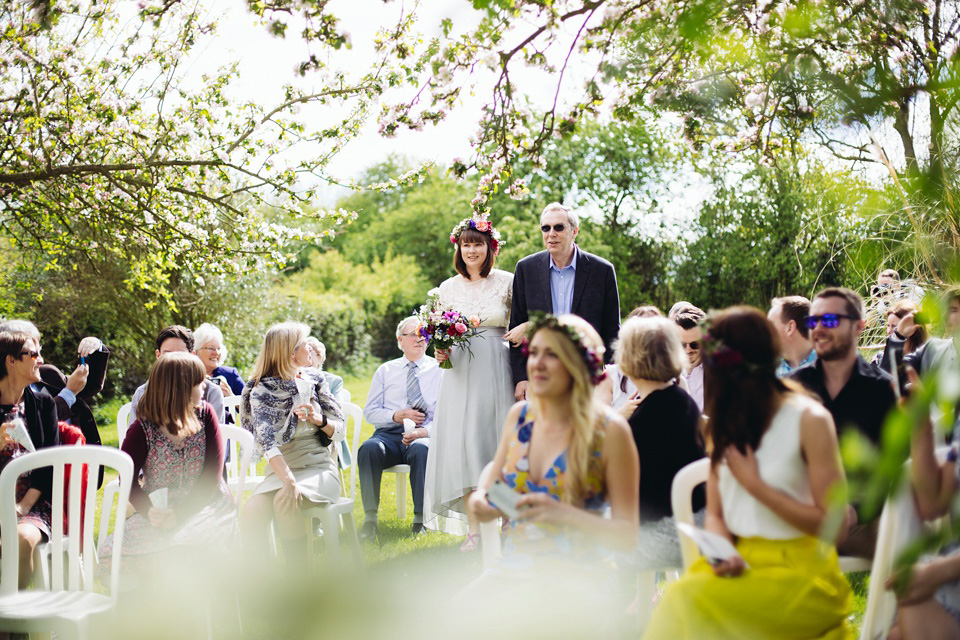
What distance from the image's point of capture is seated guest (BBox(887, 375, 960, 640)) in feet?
8.13

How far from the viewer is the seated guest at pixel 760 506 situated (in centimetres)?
249

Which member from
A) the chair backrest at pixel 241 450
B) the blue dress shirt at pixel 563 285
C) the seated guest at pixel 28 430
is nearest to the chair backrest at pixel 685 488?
the chair backrest at pixel 241 450

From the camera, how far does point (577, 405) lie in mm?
2934

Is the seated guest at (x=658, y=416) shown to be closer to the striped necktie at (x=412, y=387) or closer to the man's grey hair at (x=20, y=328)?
the man's grey hair at (x=20, y=328)

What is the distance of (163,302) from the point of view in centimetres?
1513

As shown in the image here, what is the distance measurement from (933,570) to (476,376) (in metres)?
3.63

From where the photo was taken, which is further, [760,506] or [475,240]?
[475,240]

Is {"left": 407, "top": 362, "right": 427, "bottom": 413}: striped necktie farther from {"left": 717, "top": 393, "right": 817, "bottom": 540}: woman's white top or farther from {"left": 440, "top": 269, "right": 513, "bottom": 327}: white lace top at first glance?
{"left": 717, "top": 393, "right": 817, "bottom": 540}: woman's white top

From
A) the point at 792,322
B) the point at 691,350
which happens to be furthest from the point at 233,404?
the point at 792,322

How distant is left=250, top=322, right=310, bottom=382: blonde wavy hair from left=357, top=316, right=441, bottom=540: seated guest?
5.55 ft

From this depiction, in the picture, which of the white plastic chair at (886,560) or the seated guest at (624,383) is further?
the seated guest at (624,383)

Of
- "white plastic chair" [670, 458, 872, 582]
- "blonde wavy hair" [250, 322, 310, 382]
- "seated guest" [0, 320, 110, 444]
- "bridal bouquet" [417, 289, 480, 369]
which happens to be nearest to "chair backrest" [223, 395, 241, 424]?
"seated guest" [0, 320, 110, 444]

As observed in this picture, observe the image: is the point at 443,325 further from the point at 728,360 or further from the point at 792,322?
the point at 728,360

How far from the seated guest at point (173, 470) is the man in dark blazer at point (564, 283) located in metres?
2.11
